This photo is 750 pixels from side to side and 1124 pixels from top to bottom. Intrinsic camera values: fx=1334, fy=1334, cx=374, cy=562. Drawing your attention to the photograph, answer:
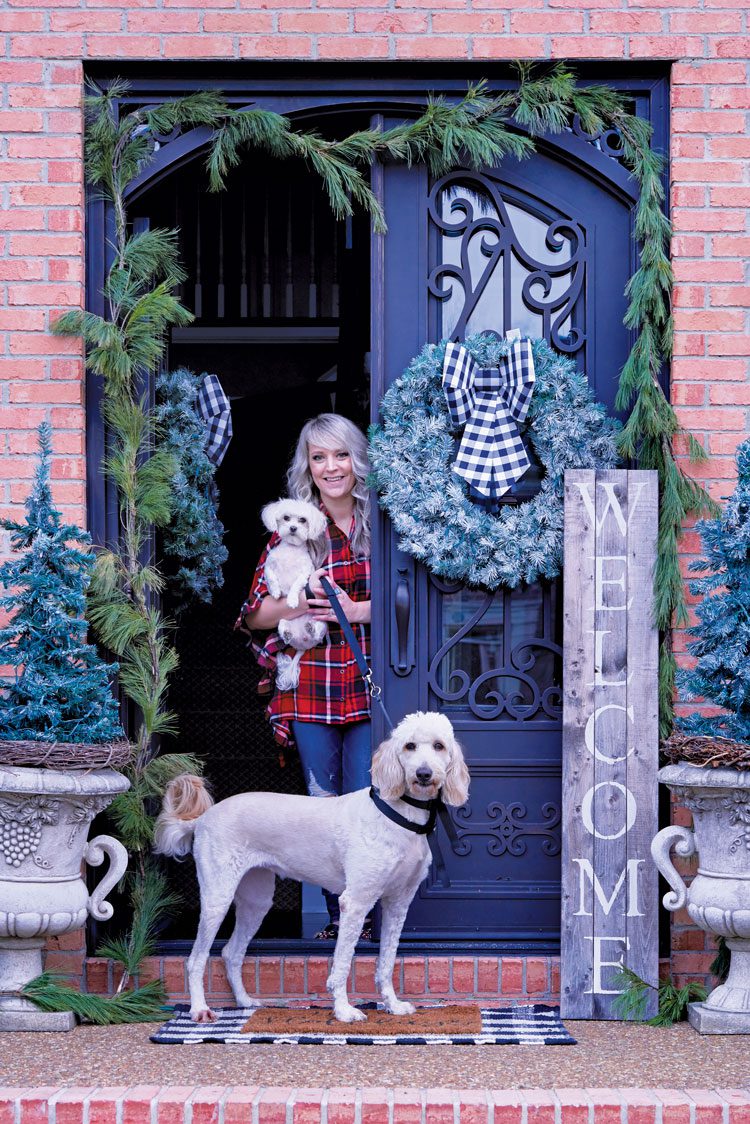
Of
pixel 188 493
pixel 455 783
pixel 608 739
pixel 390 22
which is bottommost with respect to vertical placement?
pixel 455 783

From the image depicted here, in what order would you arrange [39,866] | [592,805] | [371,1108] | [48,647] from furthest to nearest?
1. [592,805]
2. [48,647]
3. [39,866]
4. [371,1108]

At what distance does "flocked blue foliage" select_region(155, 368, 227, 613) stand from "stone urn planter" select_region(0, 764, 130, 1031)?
1433mm

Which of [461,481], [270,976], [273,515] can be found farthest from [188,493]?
[270,976]

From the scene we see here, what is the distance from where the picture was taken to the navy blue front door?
17.5 ft

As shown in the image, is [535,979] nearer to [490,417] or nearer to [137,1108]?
[137,1108]

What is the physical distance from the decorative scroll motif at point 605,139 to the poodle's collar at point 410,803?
2658 mm

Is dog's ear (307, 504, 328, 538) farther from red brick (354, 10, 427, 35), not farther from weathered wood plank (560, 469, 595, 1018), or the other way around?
red brick (354, 10, 427, 35)

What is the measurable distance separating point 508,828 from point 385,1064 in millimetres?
1364

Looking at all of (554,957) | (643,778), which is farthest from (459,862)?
(643,778)

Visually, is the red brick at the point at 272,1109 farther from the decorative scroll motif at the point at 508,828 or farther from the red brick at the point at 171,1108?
the decorative scroll motif at the point at 508,828

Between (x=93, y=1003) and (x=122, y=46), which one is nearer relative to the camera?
(x=93, y=1003)

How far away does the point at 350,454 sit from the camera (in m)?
5.75

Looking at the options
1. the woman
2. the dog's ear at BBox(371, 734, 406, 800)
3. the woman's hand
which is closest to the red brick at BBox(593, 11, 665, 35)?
the woman

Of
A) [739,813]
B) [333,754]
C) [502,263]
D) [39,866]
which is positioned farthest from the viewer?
[333,754]
